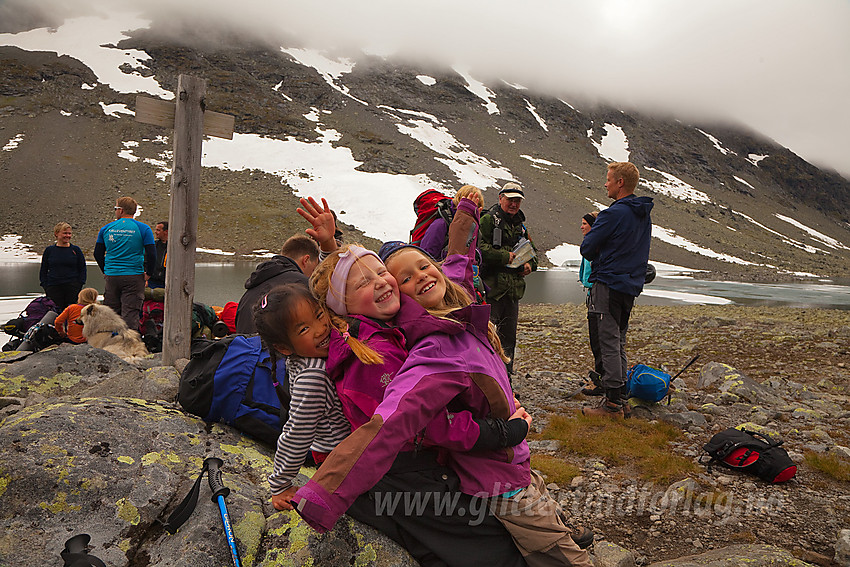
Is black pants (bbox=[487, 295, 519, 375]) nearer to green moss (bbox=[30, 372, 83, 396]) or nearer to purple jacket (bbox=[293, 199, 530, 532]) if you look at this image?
purple jacket (bbox=[293, 199, 530, 532])

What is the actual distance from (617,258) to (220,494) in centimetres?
513

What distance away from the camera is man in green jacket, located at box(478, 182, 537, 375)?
6367 mm

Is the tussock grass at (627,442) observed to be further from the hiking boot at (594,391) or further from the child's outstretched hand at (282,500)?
the child's outstretched hand at (282,500)

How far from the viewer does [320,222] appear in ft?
13.3

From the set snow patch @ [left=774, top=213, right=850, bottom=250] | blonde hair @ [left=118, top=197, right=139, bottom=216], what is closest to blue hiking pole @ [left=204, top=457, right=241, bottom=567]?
blonde hair @ [left=118, top=197, right=139, bottom=216]

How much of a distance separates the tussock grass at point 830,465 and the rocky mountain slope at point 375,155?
60299 mm

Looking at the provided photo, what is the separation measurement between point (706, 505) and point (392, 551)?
3.01 meters

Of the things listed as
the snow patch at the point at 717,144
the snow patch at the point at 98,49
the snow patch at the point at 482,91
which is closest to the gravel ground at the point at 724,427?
the snow patch at the point at 98,49

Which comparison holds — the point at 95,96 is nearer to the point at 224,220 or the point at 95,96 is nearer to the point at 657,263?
the point at 224,220

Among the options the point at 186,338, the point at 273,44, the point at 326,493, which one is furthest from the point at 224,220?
the point at 273,44

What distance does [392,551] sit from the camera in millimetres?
2648

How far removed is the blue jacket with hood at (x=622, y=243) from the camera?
598 cm

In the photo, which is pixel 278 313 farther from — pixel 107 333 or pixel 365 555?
pixel 107 333

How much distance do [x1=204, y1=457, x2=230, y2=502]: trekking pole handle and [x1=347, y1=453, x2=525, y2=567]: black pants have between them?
773mm
